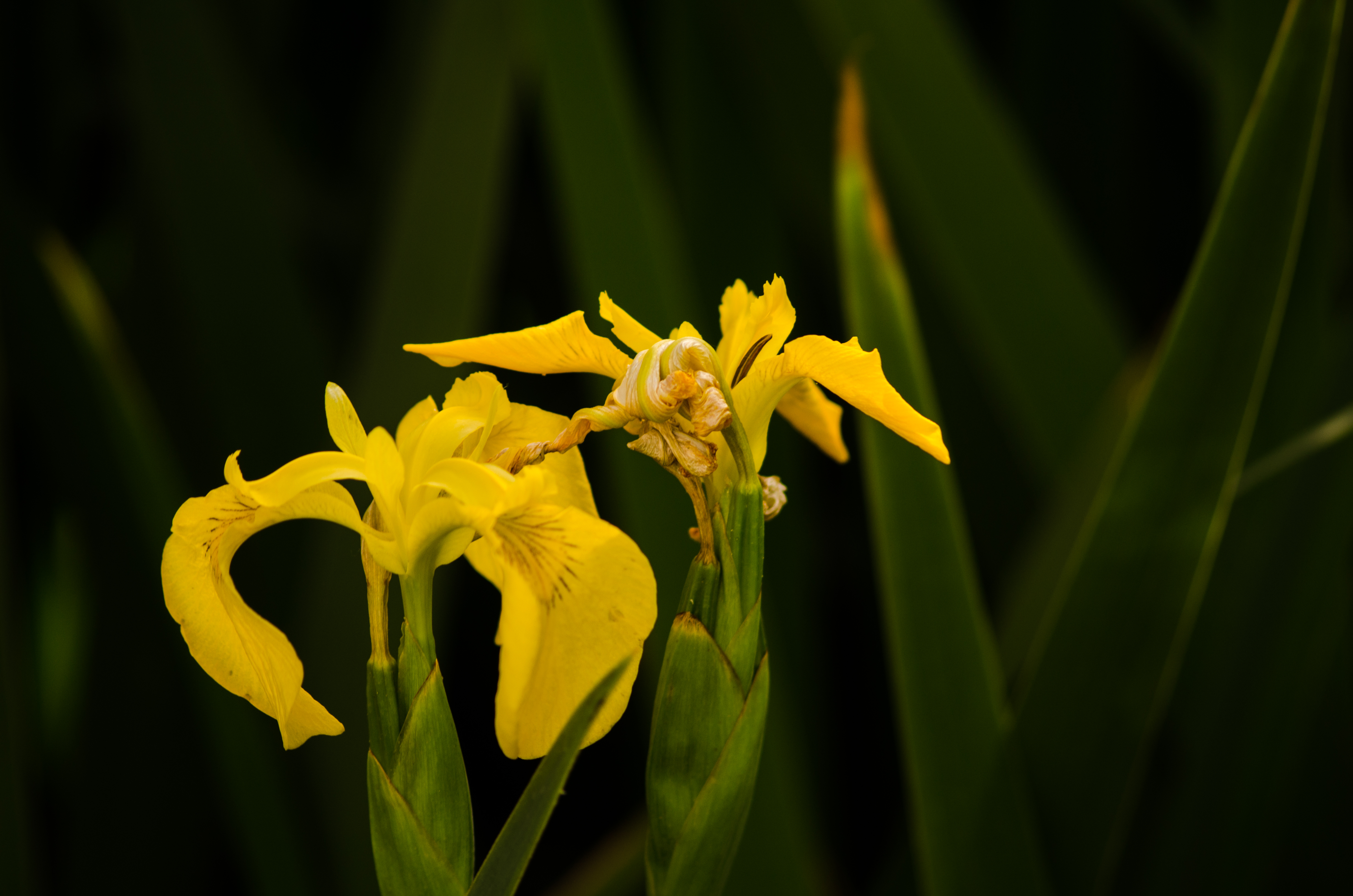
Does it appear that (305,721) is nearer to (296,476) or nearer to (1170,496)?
(296,476)

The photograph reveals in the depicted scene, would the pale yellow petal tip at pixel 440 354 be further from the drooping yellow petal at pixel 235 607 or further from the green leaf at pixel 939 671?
the green leaf at pixel 939 671

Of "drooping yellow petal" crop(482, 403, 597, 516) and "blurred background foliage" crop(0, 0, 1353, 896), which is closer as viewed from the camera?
"drooping yellow petal" crop(482, 403, 597, 516)

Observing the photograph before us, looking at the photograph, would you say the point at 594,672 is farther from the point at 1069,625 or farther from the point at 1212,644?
the point at 1212,644

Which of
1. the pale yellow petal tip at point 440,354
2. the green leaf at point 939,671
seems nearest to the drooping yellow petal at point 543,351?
the pale yellow petal tip at point 440,354

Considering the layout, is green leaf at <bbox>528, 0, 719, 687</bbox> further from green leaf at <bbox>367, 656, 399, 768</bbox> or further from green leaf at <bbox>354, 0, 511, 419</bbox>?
green leaf at <bbox>367, 656, 399, 768</bbox>

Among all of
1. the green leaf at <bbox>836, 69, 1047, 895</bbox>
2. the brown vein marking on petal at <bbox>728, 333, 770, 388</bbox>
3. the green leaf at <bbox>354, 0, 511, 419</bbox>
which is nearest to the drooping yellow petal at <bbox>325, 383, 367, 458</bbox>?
the brown vein marking on petal at <bbox>728, 333, 770, 388</bbox>

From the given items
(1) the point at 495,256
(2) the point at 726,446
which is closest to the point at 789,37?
(1) the point at 495,256
